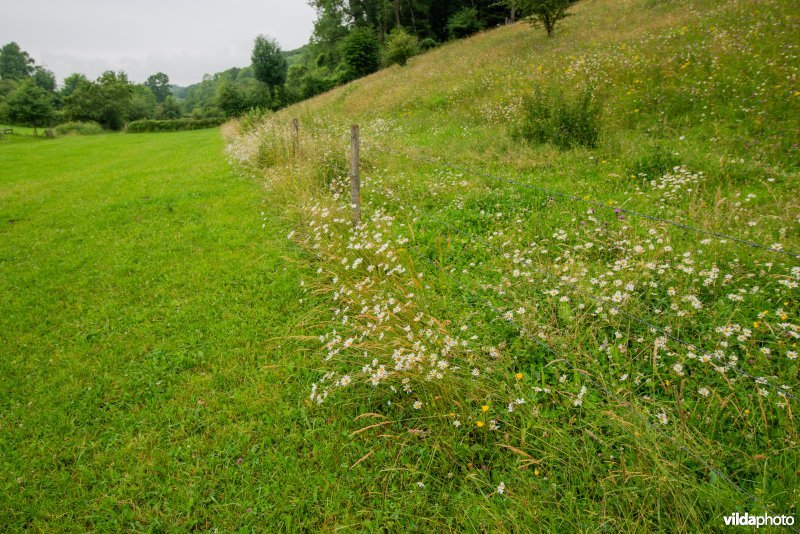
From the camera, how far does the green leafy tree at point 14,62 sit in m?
88.8

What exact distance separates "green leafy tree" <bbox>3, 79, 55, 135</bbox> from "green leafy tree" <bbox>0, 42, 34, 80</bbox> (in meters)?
73.5

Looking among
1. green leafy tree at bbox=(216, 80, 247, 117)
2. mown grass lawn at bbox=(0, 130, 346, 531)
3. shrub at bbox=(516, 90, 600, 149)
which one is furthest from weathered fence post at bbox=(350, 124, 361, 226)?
green leafy tree at bbox=(216, 80, 247, 117)

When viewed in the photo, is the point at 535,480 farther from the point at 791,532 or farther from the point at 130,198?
the point at 130,198

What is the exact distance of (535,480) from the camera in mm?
2318

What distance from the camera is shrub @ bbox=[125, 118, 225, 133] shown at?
4472cm

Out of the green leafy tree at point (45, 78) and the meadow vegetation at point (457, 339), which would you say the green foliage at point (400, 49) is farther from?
the green leafy tree at point (45, 78)

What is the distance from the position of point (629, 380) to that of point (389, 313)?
1982mm

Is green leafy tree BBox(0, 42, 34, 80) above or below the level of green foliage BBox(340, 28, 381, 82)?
above

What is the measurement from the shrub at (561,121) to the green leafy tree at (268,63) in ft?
172

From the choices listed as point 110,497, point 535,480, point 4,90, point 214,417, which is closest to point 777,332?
point 535,480

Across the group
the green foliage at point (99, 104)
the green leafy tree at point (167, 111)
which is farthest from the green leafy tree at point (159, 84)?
the green foliage at point (99, 104)

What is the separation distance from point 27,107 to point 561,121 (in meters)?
54.5

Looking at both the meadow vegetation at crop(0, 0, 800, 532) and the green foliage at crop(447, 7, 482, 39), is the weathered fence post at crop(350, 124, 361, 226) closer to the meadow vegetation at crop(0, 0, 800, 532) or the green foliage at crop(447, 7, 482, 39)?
the meadow vegetation at crop(0, 0, 800, 532)

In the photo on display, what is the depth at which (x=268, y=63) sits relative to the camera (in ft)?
175
